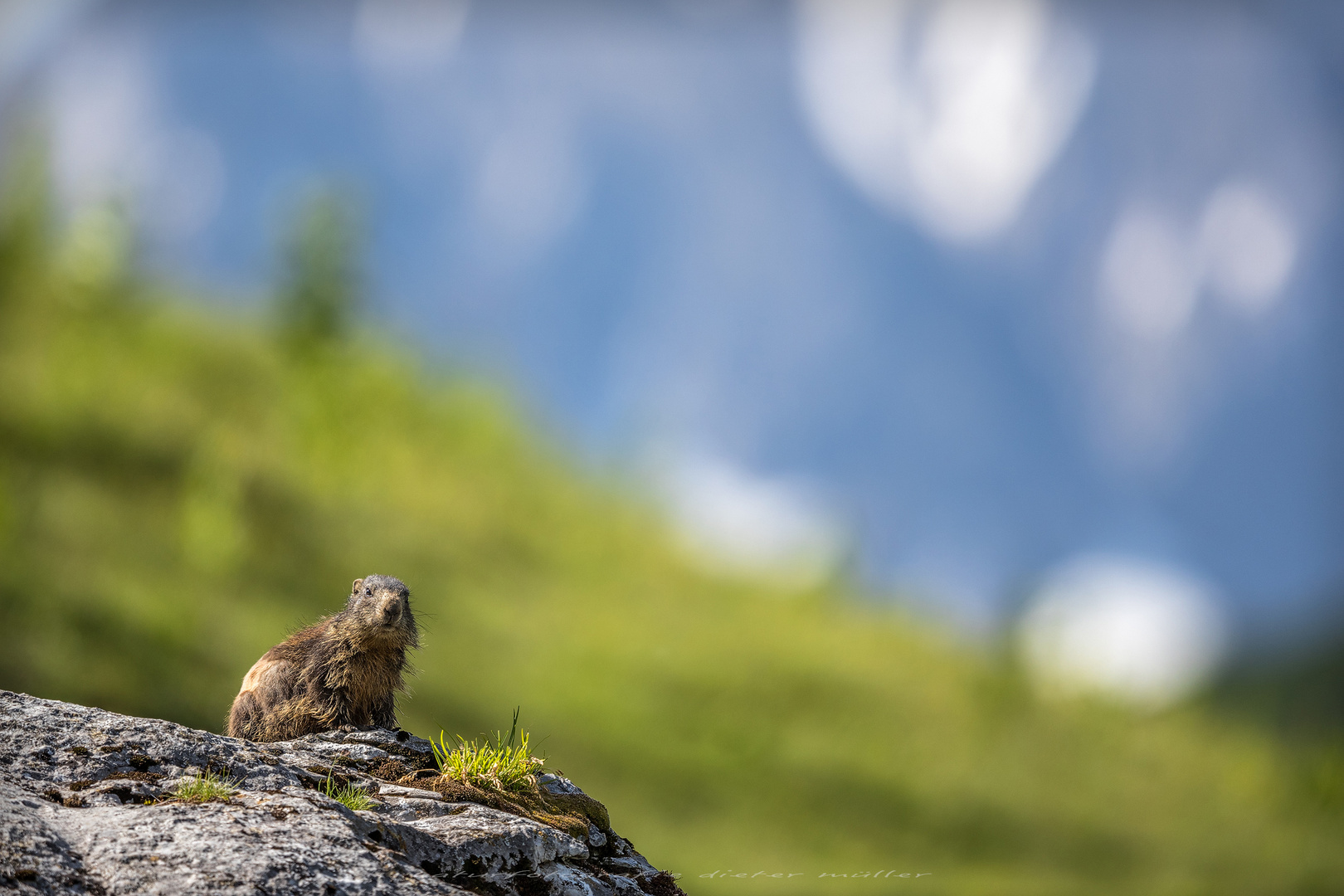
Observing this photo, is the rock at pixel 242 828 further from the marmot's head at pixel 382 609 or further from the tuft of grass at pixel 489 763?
the marmot's head at pixel 382 609

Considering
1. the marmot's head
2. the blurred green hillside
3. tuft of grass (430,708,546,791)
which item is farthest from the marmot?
the blurred green hillside

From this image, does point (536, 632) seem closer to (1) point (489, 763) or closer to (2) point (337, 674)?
(2) point (337, 674)

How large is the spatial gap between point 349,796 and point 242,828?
515 millimetres

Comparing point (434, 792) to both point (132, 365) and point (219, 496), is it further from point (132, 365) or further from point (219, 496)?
point (132, 365)

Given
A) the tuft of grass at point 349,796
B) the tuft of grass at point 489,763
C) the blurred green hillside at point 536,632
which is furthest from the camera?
the blurred green hillside at point 536,632

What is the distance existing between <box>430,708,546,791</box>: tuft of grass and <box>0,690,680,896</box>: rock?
6.8 inches

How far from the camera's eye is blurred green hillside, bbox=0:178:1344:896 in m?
10.8

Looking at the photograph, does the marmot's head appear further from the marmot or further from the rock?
the rock

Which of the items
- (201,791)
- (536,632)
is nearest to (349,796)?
(201,791)

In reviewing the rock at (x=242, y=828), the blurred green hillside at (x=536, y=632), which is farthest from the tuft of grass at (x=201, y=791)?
the blurred green hillside at (x=536, y=632)

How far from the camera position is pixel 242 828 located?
279cm

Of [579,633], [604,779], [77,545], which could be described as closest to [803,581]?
[579,633]

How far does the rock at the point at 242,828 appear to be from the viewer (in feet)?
8.52

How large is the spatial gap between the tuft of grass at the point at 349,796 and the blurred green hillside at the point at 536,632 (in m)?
6.12
